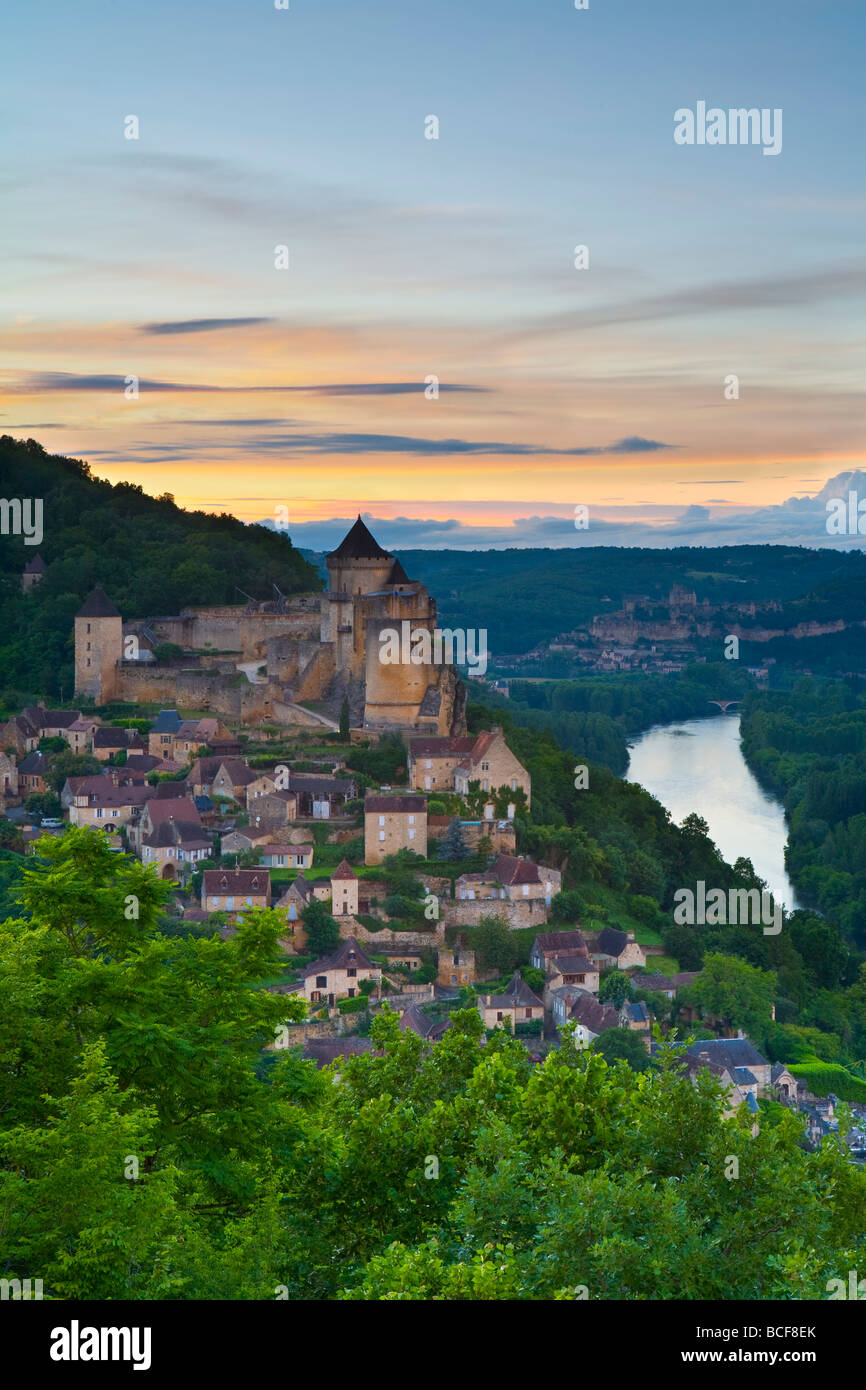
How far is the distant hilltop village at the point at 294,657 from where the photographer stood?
42.2 metres

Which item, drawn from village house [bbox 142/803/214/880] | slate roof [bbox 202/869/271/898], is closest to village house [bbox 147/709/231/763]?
village house [bbox 142/803/214/880]

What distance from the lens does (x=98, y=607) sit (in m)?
48.8

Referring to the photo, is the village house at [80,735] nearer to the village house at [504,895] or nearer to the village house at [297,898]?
the village house at [297,898]

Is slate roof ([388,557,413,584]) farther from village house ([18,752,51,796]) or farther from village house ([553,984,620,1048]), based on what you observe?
village house ([553,984,620,1048])

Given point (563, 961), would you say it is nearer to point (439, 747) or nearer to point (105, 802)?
point (439, 747)

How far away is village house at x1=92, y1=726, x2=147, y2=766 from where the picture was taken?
142 ft

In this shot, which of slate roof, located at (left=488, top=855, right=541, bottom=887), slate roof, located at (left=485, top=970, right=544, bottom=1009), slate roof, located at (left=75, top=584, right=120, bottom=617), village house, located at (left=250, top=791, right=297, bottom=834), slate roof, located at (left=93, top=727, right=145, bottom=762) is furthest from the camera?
slate roof, located at (left=75, top=584, right=120, bottom=617)

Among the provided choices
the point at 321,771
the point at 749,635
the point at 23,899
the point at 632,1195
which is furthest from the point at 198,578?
the point at 749,635

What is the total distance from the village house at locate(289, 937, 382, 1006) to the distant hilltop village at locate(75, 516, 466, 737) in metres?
10.1

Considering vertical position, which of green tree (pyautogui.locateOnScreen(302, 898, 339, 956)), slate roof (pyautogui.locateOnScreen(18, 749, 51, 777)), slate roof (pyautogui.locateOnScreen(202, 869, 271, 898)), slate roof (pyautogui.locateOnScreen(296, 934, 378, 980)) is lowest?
slate roof (pyautogui.locateOnScreen(296, 934, 378, 980))

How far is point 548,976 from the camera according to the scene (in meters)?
33.3

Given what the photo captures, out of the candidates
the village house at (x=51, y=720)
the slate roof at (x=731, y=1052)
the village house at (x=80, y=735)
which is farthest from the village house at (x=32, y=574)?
the slate roof at (x=731, y=1052)

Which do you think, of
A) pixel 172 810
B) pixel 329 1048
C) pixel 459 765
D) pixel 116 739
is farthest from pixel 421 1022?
pixel 116 739
